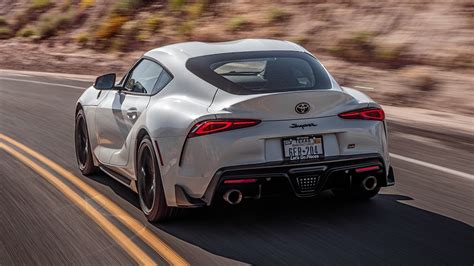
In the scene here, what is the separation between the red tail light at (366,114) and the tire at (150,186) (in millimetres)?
1587

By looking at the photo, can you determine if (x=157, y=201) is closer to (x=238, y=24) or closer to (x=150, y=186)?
(x=150, y=186)

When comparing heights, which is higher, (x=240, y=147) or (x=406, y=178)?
(x=240, y=147)

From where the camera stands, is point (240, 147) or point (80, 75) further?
point (80, 75)

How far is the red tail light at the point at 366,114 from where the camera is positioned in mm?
6801

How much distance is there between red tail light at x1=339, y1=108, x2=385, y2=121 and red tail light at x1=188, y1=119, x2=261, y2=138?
→ 0.77m

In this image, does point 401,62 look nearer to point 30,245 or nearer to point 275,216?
point 275,216

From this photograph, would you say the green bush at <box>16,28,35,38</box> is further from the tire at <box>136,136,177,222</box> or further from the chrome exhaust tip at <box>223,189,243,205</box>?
the chrome exhaust tip at <box>223,189,243,205</box>

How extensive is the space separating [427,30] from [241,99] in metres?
12.2

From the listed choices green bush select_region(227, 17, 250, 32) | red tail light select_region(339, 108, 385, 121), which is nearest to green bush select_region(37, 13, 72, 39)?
green bush select_region(227, 17, 250, 32)

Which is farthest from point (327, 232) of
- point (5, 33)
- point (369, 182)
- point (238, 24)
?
point (5, 33)

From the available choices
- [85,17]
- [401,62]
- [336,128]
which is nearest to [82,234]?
[336,128]

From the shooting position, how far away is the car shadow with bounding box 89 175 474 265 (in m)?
6.00

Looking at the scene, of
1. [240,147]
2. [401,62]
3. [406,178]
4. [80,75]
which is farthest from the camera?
[80,75]

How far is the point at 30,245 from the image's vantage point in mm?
6844
